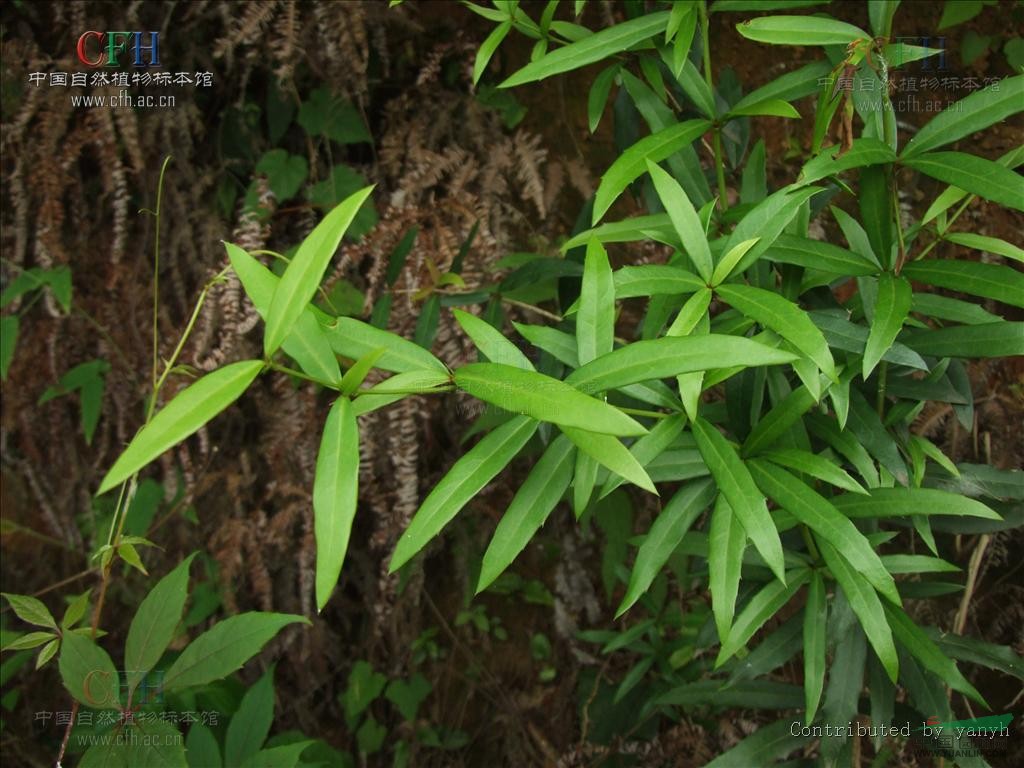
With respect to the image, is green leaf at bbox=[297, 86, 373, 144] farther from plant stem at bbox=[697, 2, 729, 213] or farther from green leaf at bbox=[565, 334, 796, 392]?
green leaf at bbox=[565, 334, 796, 392]

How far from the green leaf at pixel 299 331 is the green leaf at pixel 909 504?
0.55 metres

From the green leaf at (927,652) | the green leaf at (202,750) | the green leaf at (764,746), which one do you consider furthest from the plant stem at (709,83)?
the green leaf at (202,750)

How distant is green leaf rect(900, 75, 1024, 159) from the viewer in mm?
699

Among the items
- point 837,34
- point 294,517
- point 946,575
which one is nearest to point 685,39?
point 837,34

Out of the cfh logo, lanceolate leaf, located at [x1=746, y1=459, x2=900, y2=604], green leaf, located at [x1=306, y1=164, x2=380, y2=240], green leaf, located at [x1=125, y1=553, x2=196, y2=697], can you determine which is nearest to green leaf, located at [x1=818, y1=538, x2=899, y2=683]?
lanceolate leaf, located at [x1=746, y1=459, x2=900, y2=604]

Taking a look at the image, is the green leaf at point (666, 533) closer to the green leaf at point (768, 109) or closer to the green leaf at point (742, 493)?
the green leaf at point (742, 493)

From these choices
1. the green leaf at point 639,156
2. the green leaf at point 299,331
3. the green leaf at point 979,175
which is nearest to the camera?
the green leaf at point 299,331

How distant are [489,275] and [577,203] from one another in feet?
0.91

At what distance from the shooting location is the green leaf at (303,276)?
1.69 ft

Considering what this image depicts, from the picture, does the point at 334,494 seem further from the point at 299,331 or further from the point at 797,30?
the point at 797,30

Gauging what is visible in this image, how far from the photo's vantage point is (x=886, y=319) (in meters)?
0.69

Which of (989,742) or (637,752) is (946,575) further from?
(637,752)

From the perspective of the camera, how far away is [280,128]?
167 centimetres

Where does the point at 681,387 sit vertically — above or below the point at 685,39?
below
